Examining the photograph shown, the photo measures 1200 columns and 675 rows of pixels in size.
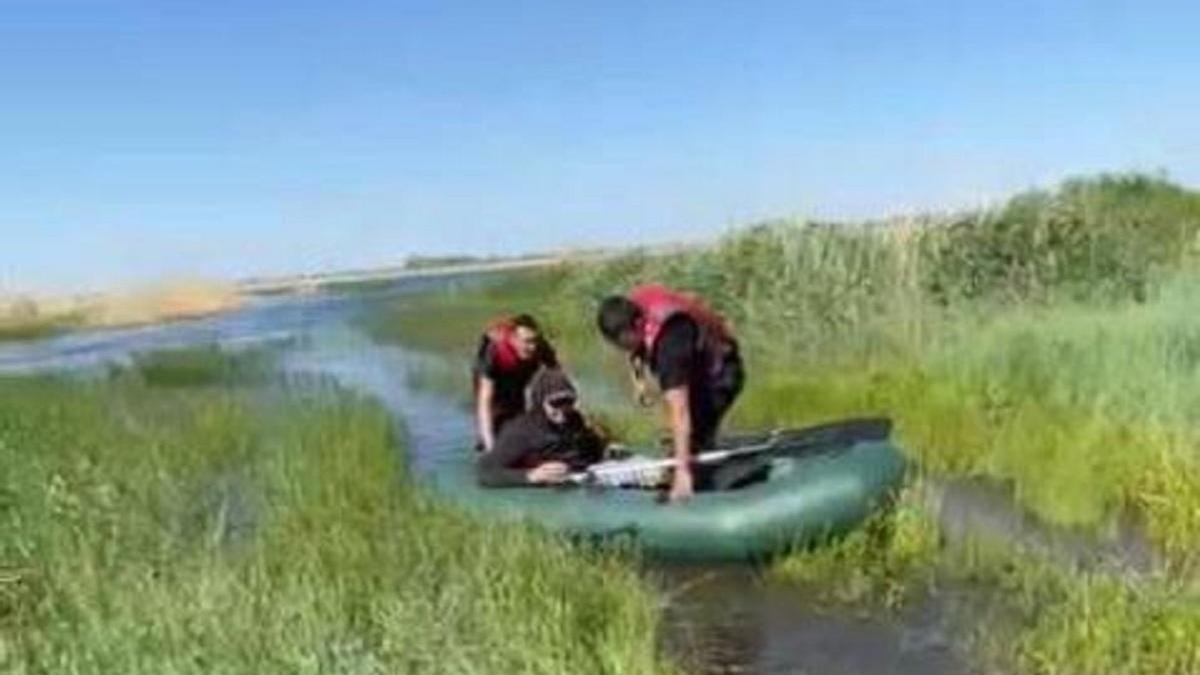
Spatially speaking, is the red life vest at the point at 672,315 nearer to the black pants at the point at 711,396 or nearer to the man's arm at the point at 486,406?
the black pants at the point at 711,396

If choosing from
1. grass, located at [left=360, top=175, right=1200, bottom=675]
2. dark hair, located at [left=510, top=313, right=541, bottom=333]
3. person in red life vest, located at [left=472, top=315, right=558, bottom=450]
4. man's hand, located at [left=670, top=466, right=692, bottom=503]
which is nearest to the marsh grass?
grass, located at [left=360, top=175, right=1200, bottom=675]

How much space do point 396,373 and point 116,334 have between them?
27255 millimetres

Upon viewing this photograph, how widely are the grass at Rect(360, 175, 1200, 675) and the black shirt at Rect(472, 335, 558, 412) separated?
8.88ft

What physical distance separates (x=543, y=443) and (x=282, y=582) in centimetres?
422

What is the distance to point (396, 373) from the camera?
2595cm

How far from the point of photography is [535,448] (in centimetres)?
1101

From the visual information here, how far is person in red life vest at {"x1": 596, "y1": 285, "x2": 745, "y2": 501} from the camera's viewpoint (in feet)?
32.4

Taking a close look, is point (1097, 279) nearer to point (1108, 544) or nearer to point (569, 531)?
point (1108, 544)

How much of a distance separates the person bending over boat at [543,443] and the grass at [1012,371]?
183 centimetres

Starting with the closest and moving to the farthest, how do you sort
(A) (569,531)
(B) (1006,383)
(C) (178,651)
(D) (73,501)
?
(C) (178,651) → (D) (73,501) → (A) (569,531) → (B) (1006,383)

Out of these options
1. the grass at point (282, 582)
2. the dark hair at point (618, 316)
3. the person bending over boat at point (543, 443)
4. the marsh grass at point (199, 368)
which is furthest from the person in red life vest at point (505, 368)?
the marsh grass at point (199, 368)

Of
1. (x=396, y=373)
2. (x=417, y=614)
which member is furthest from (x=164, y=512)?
(x=396, y=373)

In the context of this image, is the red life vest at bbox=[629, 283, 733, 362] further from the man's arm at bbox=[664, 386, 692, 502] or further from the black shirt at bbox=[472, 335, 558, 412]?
the black shirt at bbox=[472, 335, 558, 412]

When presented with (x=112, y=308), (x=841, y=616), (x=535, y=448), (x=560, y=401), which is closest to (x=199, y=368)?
(x=535, y=448)
